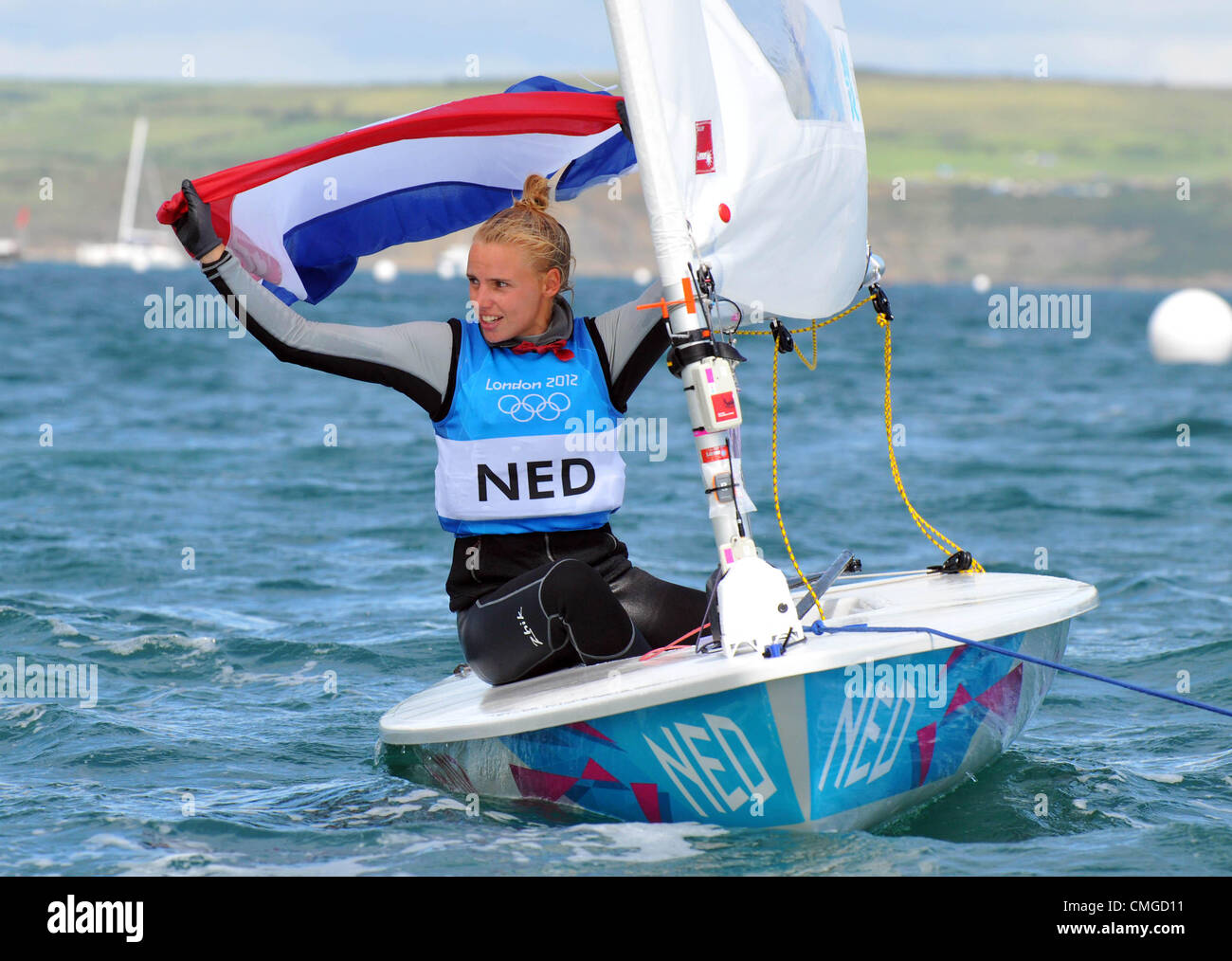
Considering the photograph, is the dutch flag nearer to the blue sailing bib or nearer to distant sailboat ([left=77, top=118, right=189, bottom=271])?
the blue sailing bib

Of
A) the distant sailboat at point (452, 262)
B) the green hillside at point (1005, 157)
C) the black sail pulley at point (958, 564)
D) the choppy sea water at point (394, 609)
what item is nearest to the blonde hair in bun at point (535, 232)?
the choppy sea water at point (394, 609)

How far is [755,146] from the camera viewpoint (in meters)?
4.38

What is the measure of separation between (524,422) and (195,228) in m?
1.07

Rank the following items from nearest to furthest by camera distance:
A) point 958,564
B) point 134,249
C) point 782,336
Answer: point 782,336 < point 958,564 < point 134,249

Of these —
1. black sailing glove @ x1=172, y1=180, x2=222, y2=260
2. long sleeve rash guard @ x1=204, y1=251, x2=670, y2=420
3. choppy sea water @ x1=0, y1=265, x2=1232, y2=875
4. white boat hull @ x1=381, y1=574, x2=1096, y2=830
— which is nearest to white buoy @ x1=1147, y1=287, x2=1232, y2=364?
choppy sea water @ x1=0, y1=265, x2=1232, y2=875

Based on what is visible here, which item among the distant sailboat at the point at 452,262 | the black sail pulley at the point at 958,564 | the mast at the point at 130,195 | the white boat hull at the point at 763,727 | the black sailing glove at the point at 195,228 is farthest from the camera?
the distant sailboat at the point at 452,262

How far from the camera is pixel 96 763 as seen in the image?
510 cm

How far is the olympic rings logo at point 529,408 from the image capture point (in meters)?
4.34

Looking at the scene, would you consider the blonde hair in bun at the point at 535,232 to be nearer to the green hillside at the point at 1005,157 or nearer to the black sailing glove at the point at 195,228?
the black sailing glove at the point at 195,228

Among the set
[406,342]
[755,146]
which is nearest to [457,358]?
[406,342]

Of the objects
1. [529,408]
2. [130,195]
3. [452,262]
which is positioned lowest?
[529,408]

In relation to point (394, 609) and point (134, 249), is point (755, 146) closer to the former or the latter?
point (394, 609)

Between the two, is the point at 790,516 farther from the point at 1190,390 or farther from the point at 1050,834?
the point at 1190,390

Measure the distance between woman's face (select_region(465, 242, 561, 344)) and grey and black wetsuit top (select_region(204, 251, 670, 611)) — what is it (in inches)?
2.1
